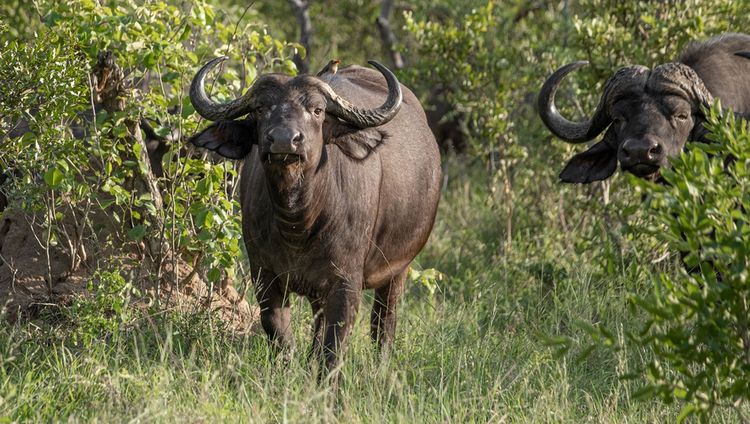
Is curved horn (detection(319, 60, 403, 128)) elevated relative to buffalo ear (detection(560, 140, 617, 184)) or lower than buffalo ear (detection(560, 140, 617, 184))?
elevated

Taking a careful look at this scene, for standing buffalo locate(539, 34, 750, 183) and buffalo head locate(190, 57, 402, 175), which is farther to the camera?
standing buffalo locate(539, 34, 750, 183)

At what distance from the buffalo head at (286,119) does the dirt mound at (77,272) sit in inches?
32.9

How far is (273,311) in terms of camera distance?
550cm

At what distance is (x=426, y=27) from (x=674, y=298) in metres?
4.88

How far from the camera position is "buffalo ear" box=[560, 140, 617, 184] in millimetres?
6102

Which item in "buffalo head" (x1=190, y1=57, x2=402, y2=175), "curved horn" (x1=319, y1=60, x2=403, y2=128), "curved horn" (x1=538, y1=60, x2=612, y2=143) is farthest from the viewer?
"curved horn" (x1=538, y1=60, x2=612, y2=143)

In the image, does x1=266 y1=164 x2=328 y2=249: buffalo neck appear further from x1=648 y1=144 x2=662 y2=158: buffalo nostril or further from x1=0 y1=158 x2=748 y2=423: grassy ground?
x1=648 y1=144 x2=662 y2=158: buffalo nostril

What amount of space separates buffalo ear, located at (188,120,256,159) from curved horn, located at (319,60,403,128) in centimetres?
39

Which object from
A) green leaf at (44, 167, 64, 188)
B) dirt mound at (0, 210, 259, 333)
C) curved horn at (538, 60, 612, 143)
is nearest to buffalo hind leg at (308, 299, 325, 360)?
dirt mound at (0, 210, 259, 333)

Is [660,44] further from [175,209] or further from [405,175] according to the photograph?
[175,209]

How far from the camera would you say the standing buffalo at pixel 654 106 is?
5.46m

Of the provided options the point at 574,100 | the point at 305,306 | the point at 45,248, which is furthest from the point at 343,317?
the point at 574,100

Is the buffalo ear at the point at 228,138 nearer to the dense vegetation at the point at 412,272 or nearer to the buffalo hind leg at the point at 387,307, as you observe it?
the dense vegetation at the point at 412,272

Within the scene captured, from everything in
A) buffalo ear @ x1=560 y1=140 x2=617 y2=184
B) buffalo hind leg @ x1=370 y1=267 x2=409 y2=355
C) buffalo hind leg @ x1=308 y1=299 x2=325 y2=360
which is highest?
buffalo ear @ x1=560 y1=140 x2=617 y2=184
